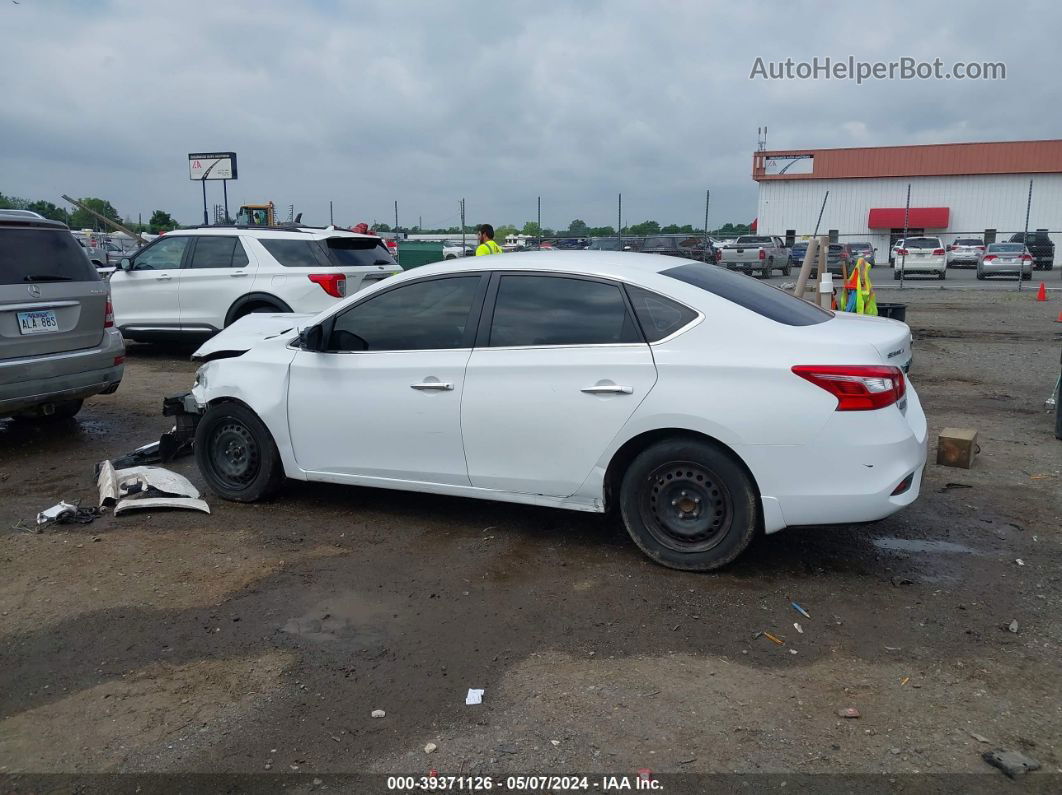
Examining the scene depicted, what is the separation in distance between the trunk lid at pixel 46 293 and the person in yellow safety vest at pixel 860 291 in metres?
7.46

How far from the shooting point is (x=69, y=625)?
409 centimetres

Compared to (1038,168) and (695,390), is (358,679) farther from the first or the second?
(1038,168)

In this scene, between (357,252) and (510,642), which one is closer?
(510,642)

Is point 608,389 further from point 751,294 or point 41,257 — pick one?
point 41,257

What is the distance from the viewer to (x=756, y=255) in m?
30.7

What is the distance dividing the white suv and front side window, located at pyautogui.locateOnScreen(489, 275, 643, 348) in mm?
6368

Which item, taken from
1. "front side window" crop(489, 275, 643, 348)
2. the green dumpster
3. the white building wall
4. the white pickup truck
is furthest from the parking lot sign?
the white building wall

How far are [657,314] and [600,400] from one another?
0.55m

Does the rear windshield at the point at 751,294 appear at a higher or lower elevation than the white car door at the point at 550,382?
higher

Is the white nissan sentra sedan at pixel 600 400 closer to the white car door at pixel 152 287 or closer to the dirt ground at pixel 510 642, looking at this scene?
the dirt ground at pixel 510 642

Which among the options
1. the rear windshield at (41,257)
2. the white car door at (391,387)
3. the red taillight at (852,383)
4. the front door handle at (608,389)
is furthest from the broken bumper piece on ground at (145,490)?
the red taillight at (852,383)

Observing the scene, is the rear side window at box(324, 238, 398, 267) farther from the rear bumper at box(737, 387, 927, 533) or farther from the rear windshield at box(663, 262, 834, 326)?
the rear bumper at box(737, 387, 927, 533)

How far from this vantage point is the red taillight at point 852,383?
407 cm

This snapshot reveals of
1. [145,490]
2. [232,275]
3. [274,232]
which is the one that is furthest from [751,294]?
[232,275]
